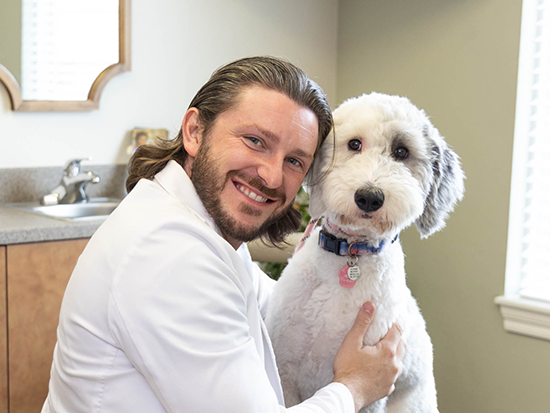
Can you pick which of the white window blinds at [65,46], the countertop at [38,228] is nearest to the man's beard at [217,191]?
the countertop at [38,228]

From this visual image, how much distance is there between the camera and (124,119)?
9.17ft

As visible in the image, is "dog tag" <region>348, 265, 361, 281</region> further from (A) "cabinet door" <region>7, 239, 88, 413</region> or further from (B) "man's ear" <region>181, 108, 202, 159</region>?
(A) "cabinet door" <region>7, 239, 88, 413</region>

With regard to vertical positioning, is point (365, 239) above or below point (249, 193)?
below

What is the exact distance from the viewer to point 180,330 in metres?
0.83

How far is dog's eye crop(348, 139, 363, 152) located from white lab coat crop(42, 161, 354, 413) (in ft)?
1.20

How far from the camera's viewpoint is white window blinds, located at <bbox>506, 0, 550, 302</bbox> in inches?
96.8

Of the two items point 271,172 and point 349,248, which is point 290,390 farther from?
point 271,172

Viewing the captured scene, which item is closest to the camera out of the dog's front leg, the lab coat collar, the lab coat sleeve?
the lab coat sleeve

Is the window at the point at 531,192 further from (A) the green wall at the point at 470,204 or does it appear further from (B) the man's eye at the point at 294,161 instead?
(B) the man's eye at the point at 294,161

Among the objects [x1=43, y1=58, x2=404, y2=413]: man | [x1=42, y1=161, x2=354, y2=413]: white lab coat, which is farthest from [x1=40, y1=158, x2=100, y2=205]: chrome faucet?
[x1=42, y1=161, x2=354, y2=413]: white lab coat

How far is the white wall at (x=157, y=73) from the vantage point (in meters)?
2.56

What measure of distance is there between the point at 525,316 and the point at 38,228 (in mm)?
2002

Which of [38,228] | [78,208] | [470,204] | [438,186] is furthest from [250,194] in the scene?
[470,204]

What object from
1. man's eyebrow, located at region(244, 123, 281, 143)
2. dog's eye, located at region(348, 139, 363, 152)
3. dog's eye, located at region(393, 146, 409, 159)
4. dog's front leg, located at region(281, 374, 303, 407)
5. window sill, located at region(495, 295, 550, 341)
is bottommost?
window sill, located at region(495, 295, 550, 341)
